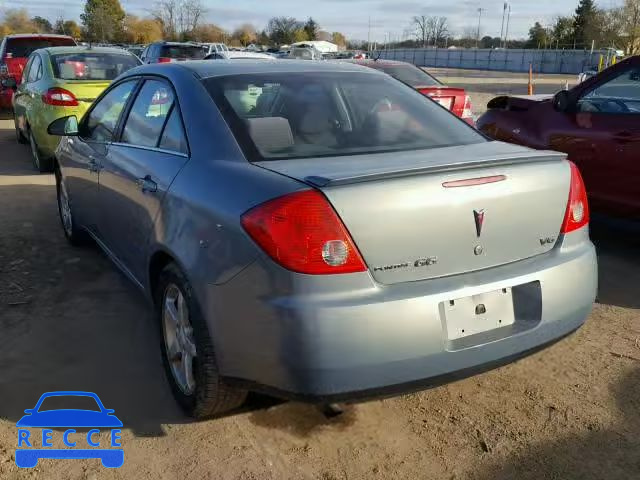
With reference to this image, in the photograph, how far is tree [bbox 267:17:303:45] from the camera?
303 ft

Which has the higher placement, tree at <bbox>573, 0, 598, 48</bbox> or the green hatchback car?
tree at <bbox>573, 0, 598, 48</bbox>

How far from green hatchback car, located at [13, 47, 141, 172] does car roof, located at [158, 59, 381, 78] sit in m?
4.90

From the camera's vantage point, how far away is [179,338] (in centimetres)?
294

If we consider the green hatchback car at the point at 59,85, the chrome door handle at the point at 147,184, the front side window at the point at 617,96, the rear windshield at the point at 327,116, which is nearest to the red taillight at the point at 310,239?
the rear windshield at the point at 327,116

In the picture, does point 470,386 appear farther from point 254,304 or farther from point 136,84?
point 136,84

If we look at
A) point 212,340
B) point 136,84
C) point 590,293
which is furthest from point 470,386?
point 136,84

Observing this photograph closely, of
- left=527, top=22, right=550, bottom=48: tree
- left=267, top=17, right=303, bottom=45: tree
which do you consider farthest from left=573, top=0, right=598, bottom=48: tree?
left=267, top=17, right=303, bottom=45: tree

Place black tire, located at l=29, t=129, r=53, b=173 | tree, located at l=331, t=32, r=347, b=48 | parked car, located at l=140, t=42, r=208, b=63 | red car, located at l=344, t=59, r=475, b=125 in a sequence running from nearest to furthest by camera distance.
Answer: black tire, located at l=29, t=129, r=53, b=173
red car, located at l=344, t=59, r=475, b=125
parked car, located at l=140, t=42, r=208, b=63
tree, located at l=331, t=32, r=347, b=48

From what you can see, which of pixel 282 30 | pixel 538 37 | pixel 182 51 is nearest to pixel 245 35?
pixel 282 30

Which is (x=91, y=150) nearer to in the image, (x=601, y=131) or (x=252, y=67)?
(x=252, y=67)

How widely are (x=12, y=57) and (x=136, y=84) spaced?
39.2 ft

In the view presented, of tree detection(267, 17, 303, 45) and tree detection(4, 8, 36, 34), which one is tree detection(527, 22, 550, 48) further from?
tree detection(4, 8, 36, 34)

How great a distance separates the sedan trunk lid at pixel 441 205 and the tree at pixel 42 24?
89201mm

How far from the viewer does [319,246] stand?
2229mm
